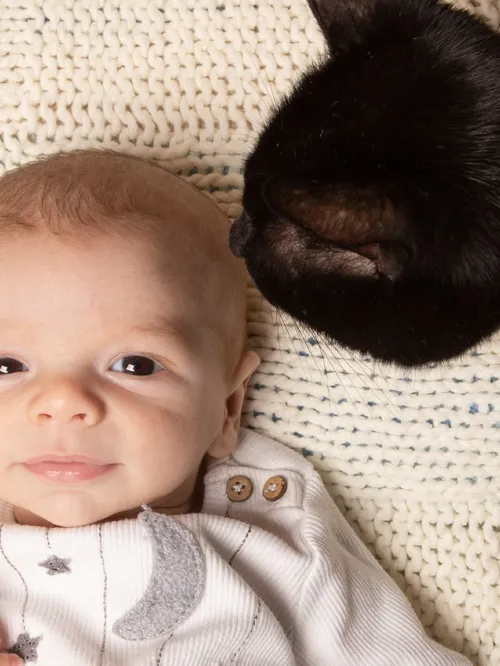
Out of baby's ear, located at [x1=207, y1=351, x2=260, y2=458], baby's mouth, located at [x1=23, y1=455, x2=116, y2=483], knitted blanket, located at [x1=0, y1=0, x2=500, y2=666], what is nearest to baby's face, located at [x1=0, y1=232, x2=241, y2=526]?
baby's mouth, located at [x1=23, y1=455, x2=116, y2=483]

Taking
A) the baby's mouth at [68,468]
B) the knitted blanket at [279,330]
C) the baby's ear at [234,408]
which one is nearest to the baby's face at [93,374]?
the baby's mouth at [68,468]

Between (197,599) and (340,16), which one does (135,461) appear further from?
(340,16)

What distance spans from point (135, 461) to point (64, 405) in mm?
105

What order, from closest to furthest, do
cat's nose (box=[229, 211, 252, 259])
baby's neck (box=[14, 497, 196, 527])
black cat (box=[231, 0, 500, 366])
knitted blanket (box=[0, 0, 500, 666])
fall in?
black cat (box=[231, 0, 500, 366]) < cat's nose (box=[229, 211, 252, 259]) < baby's neck (box=[14, 497, 196, 527]) < knitted blanket (box=[0, 0, 500, 666])

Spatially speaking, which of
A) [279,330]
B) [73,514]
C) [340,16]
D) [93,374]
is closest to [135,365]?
[93,374]

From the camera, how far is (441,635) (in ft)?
3.57

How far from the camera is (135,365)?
2.91 feet

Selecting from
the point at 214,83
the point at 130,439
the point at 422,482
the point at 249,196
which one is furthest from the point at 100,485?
the point at 214,83

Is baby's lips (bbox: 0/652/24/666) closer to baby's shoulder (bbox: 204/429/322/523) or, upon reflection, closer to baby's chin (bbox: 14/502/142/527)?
baby's chin (bbox: 14/502/142/527)

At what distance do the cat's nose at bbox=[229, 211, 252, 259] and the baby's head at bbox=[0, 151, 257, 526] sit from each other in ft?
0.25

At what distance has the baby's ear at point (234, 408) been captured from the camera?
1.01m

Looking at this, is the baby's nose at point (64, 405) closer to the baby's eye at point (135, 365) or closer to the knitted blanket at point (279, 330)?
the baby's eye at point (135, 365)

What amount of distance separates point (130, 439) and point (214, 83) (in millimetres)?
514

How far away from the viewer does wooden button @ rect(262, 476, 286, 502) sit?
103 centimetres
